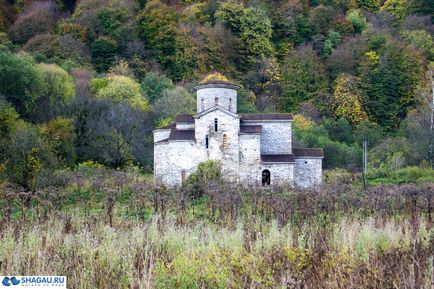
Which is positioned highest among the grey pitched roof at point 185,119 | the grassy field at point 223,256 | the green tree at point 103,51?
the green tree at point 103,51

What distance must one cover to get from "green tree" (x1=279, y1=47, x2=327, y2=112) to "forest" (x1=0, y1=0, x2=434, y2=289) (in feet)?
0.50

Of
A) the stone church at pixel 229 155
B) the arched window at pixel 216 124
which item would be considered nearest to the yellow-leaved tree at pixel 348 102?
the stone church at pixel 229 155

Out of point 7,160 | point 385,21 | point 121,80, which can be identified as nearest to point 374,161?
point 121,80

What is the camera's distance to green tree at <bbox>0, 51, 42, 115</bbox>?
2792 centimetres

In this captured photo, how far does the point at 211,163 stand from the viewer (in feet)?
80.8

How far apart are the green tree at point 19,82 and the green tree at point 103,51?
63.4ft

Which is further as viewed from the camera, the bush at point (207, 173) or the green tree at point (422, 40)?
the green tree at point (422, 40)

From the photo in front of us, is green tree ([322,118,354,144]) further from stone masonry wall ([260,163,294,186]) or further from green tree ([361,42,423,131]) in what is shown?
stone masonry wall ([260,163,294,186])

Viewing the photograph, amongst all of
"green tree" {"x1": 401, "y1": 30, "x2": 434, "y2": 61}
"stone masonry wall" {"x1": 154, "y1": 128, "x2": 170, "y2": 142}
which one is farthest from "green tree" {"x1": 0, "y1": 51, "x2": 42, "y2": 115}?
"green tree" {"x1": 401, "y1": 30, "x2": 434, "y2": 61}

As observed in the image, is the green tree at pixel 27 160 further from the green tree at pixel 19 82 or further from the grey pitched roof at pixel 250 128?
the green tree at pixel 19 82

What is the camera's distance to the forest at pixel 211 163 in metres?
6.53

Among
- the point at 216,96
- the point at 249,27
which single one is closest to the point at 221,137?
the point at 216,96

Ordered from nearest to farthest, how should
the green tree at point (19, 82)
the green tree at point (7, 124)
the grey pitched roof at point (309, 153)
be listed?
the green tree at point (7, 124) → the grey pitched roof at point (309, 153) → the green tree at point (19, 82)

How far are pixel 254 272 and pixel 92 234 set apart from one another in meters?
3.09
